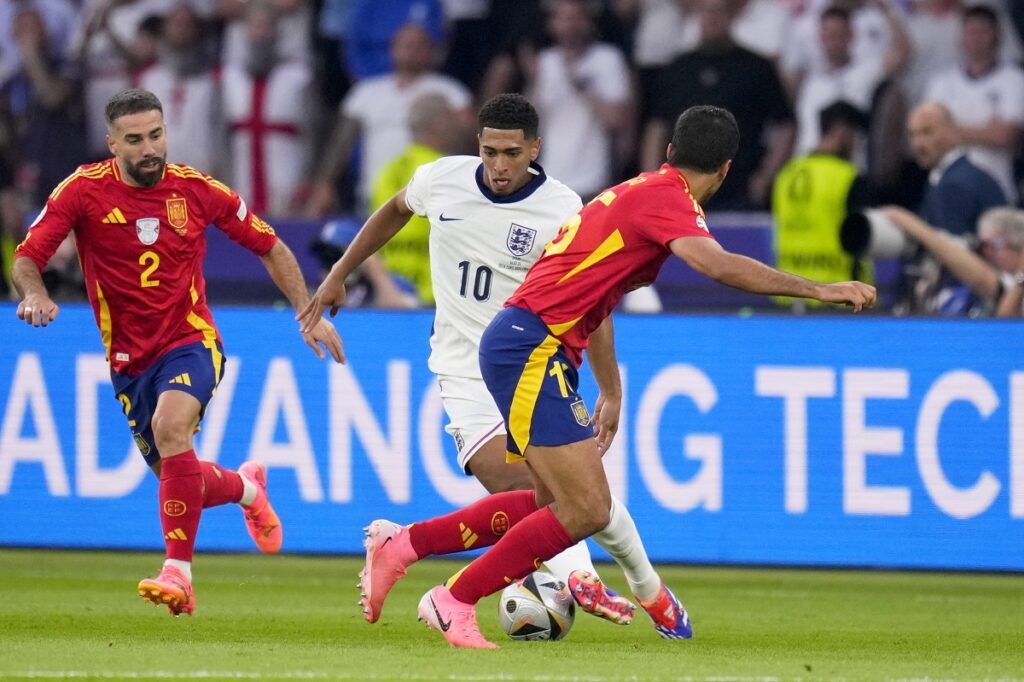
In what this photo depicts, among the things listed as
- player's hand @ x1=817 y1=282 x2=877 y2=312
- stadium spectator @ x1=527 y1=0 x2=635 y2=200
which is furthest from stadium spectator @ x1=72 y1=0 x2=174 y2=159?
player's hand @ x1=817 y1=282 x2=877 y2=312

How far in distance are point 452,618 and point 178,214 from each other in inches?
88.2

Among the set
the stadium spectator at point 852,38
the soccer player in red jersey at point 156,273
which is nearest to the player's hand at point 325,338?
the soccer player in red jersey at point 156,273

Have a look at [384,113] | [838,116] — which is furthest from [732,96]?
[384,113]

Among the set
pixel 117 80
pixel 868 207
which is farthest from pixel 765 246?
pixel 117 80

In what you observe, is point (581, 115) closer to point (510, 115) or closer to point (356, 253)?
point (356, 253)

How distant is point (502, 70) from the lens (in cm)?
1342

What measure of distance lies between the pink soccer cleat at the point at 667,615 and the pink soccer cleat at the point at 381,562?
0.91 metres

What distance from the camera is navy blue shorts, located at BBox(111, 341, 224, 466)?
783cm

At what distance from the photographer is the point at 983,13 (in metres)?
12.2

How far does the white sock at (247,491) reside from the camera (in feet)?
28.0

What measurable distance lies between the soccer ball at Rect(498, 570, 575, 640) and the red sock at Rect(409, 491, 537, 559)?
0.24 meters

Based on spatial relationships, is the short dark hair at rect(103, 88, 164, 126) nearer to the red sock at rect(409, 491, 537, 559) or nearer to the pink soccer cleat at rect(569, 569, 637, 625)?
the red sock at rect(409, 491, 537, 559)

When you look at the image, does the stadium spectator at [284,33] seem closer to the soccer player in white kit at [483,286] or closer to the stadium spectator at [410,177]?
the stadium spectator at [410,177]

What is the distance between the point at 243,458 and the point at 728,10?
189 inches
